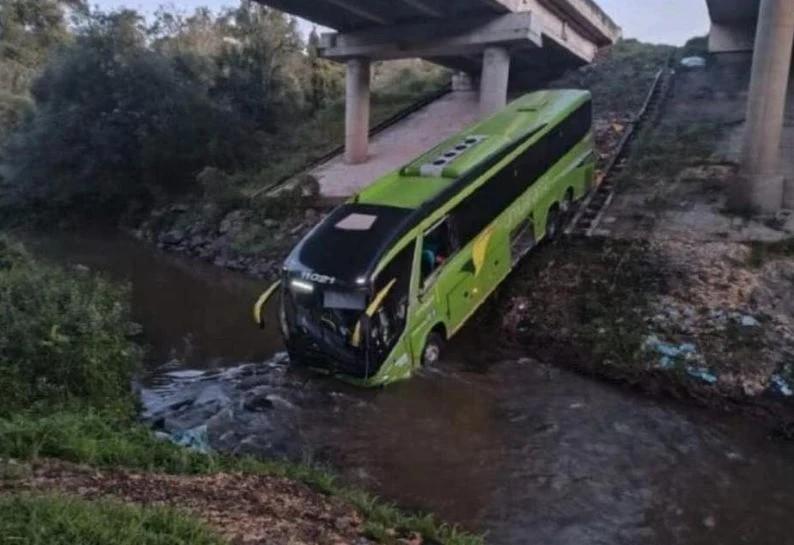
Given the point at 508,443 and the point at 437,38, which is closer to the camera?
the point at 508,443

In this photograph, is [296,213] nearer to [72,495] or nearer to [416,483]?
[416,483]

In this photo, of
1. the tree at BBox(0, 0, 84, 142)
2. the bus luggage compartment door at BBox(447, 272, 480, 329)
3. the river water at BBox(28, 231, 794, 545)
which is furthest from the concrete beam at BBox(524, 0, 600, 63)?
the tree at BBox(0, 0, 84, 142)

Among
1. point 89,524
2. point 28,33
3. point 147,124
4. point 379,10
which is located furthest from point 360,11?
point 28,33

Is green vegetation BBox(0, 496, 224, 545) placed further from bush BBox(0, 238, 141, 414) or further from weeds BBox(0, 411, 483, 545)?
bush BBox(0, 238, 141, 414)

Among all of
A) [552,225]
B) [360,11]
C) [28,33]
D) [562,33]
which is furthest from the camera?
[28,33]

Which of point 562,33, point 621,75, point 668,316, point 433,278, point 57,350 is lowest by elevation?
point 57,350

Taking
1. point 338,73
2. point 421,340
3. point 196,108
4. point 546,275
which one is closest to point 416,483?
point 421,340

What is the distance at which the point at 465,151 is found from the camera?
1086cm

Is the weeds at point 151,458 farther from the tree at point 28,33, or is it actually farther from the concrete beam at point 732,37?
the tree at point 28,33

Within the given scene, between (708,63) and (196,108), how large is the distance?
1850 centimetres

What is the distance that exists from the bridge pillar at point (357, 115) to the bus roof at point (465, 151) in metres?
8.94

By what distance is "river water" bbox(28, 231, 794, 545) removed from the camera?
20.5 feet

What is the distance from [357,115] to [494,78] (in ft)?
16.9

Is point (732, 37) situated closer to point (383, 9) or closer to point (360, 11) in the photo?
point (383, 9)
